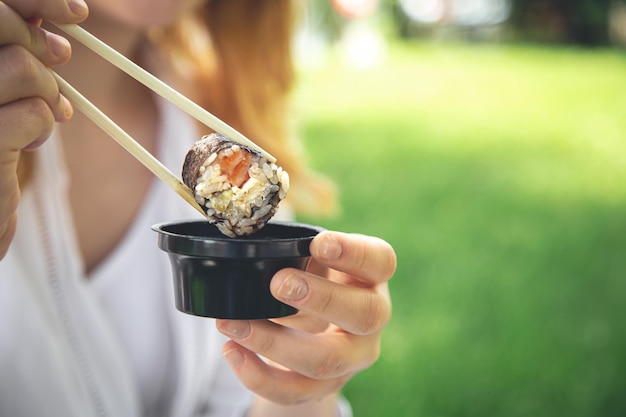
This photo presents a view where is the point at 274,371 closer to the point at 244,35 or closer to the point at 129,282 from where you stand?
the point at 129,282

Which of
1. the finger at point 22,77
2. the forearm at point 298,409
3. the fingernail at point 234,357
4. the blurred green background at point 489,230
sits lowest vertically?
the blurred green background at point 489,230

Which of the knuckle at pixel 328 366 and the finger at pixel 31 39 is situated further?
the knuckle at pixel 328 366

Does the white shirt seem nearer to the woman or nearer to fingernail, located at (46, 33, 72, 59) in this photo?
the woman

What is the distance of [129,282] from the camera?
177 centimetres

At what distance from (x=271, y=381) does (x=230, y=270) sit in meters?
0.27

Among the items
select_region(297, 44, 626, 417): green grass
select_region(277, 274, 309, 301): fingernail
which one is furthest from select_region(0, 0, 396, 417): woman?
select_region(297, 44, 626, 417): green grass

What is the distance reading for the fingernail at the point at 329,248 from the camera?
38.4 inches

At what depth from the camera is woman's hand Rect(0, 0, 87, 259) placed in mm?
951

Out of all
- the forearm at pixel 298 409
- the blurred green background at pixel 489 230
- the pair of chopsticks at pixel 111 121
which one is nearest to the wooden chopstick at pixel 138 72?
the pair of chopsticks at pixel 111 121

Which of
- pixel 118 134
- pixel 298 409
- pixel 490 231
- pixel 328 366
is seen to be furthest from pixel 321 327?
pixel 490 231

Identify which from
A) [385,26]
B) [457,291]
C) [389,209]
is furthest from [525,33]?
[457,291]

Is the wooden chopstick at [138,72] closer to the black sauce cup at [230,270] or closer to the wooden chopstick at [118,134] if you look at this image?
the wooden chopstick at [118,134]

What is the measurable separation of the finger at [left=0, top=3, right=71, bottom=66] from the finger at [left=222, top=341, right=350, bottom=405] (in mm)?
499

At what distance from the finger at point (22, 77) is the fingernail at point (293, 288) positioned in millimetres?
412
